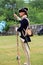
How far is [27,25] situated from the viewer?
8500mm

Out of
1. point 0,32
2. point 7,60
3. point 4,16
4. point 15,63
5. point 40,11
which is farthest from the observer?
point 40,11

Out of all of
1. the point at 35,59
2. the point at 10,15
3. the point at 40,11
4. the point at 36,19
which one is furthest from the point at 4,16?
the point at 35,59

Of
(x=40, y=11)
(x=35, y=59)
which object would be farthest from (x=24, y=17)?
(x=40, y=11)

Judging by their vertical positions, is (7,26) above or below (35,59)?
below

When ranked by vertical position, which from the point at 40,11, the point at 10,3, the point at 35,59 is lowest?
the point at 40,11

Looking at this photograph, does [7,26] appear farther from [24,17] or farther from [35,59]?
[24,17]

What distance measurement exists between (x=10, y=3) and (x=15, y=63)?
34806 mm

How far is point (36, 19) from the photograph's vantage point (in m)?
45.5

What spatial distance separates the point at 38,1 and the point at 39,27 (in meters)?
18.3

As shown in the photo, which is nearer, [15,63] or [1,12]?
[15,63]

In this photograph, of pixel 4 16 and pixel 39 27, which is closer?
pixel 39 27

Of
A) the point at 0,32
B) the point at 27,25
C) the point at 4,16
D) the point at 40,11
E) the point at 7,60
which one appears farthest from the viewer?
the point at 40,11

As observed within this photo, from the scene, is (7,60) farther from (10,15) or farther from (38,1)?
(38,1)

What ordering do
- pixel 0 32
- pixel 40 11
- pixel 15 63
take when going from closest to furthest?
pixel 15 63 < pixel 0 32 < pixel 40 11
